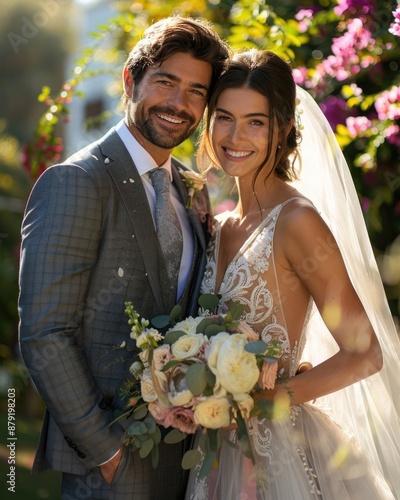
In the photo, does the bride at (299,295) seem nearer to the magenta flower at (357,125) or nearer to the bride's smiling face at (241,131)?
the bride's smiling face at (241,131)

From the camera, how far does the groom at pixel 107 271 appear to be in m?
2.62

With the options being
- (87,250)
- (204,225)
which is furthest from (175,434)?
(204,225)

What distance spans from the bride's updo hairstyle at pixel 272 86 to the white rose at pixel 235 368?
95 centimetres

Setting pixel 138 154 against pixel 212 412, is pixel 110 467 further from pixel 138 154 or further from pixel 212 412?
pixel 138 154

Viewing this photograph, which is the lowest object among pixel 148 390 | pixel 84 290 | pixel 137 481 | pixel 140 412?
pixel 137 481

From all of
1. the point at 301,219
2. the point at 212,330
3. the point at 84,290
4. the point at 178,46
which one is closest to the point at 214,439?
the point at 212,330

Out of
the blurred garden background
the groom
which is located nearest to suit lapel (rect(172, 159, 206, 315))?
the groom

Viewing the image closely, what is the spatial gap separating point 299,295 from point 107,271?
722mm

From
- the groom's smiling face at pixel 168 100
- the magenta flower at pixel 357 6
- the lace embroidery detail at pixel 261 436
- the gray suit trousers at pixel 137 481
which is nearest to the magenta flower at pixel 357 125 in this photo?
the magenta flower at pixel 357 6

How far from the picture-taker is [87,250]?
2705 millimetres

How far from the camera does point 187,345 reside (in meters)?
2.38

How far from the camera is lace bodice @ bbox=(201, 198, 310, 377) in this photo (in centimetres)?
273

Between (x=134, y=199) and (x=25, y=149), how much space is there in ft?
6.37

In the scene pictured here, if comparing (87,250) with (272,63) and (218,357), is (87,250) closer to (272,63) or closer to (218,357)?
(218,357)
